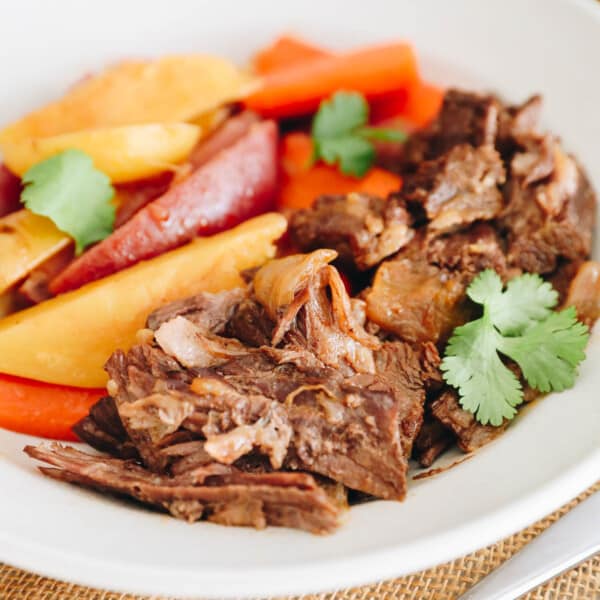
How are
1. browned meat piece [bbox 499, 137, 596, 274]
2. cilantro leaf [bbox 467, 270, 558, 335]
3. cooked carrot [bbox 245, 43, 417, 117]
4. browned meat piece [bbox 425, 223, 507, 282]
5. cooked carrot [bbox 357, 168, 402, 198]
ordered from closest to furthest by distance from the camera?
1. cilantro leaf [bbox 467, 270, 558, 335]
2. browned meat piece [bbox 425, 223, 507, 282]
3. browned meat piece [bbox 499, 137, 596, 274]
4. cooked carrot [bbox 357, 168, 402, 198]
5. cooked carrot [bbox 245, 43, 417, 117]

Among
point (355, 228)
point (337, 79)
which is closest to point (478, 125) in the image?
point (355, 228)

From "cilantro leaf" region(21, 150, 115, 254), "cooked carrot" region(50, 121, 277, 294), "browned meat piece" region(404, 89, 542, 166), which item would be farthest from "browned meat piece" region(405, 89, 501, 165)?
"cilantro leaf" region(21, 150, 115, 254)

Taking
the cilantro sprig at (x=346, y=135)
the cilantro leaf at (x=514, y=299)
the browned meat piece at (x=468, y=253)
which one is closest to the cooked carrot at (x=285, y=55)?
the cilantro sprig at (x=346, y=135)

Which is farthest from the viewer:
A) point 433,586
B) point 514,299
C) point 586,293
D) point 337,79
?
point 337,79

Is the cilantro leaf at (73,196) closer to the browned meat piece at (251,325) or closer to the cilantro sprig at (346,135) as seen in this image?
the browned meat piece at (251,325)

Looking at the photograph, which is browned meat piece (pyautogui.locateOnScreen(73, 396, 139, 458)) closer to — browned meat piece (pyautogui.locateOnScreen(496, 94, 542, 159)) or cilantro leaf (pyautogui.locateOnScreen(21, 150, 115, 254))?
cilantro leaf (pyautogui.locateOnScreen(21, 150, 115, 254))

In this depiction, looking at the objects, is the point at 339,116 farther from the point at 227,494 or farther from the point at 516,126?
the point at 227,494
